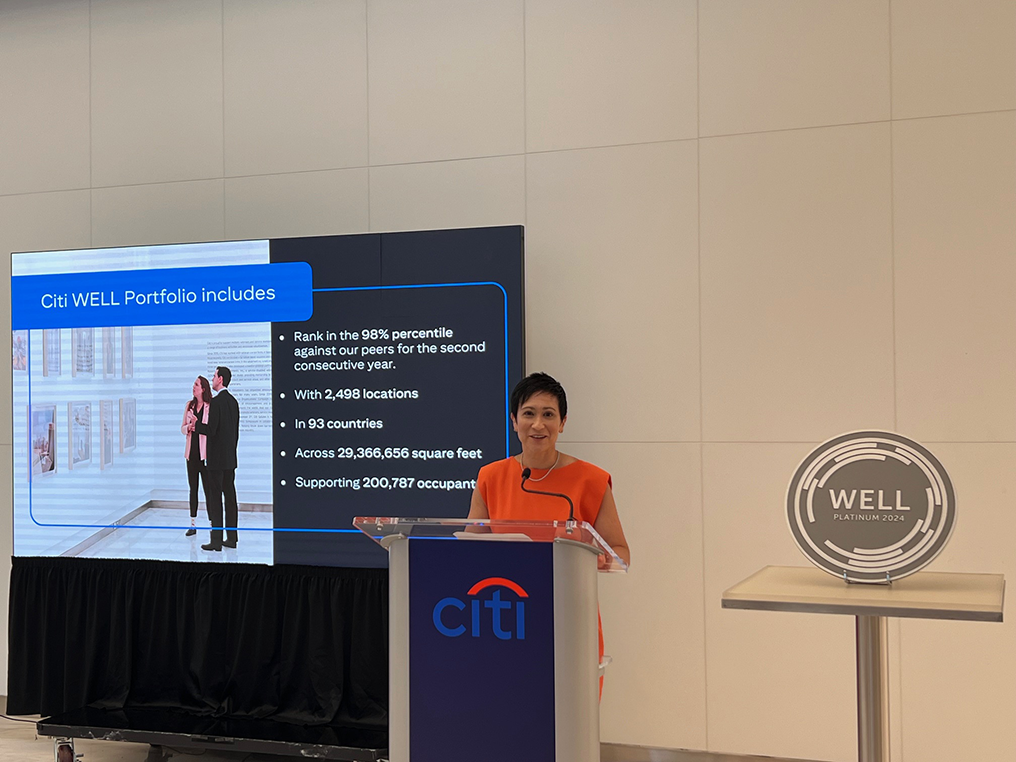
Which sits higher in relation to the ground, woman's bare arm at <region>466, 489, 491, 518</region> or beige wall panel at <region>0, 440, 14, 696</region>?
woman's bare arm at <region>466, 489, 491, 518</region>

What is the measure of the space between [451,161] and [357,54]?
67 centimetres

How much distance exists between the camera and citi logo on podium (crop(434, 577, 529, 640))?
1.90 meters

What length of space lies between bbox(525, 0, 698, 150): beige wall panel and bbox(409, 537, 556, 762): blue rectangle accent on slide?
2468 mm

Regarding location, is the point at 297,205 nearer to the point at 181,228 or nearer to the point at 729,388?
the point at 181,228

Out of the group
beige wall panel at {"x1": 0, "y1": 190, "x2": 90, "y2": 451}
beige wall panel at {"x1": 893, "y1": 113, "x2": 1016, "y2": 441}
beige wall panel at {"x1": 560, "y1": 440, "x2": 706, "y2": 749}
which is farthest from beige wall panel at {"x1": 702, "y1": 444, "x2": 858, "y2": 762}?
beige wall panel at {"x1": 0, "y1": 190, "x2": 90, "y2": 451}

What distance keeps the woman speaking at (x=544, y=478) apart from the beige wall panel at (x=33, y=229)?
2808 millimetres

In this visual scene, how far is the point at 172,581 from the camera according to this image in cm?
369

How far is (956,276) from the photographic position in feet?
11.7

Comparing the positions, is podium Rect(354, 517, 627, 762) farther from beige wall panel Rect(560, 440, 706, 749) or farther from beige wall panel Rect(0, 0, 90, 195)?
beige wall panel Rect(0, 0, 90, 195)

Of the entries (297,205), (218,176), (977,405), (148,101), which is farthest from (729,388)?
(148,101)

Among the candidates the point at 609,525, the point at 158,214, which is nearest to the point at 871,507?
the point at 609,525

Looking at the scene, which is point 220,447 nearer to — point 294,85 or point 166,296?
point 166,296

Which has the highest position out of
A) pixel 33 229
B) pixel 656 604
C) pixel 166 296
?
pixel 33 229

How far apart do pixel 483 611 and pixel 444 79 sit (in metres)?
2.85
